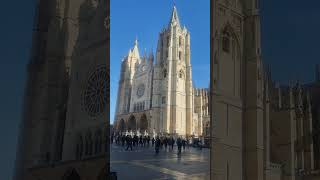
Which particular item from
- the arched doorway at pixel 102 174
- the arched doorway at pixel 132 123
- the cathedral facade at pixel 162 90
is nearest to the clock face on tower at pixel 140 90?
the cathedral facade at pixel 162 90

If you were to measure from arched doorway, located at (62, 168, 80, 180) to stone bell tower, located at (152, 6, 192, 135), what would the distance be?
1.17 m

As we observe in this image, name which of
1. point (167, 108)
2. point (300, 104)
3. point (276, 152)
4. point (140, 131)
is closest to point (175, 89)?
point (167, 108)

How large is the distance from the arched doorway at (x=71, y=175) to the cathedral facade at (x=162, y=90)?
729 mm

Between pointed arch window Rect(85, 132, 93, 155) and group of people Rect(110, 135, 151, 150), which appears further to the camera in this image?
pointed arch window Rect(85, 132, 93, 155)

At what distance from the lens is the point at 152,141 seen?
576 centimetres

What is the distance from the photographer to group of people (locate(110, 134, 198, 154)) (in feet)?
17.5

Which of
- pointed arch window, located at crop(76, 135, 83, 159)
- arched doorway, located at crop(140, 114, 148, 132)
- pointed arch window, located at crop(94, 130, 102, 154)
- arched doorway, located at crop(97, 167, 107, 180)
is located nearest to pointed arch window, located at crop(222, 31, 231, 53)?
arched doorway, located at crop(140, 114, 148, 132)

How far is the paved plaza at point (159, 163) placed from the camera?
520 cm

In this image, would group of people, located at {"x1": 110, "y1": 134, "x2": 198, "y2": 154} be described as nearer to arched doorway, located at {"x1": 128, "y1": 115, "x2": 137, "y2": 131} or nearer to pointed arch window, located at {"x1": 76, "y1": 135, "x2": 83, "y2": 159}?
arched doorway, located at {"x1": 128, "y1": 115, "x2": 137, "y2": 131}

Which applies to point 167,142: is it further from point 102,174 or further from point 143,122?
point 102,174

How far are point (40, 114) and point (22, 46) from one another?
32.0 inches

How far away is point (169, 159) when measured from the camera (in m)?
5.95

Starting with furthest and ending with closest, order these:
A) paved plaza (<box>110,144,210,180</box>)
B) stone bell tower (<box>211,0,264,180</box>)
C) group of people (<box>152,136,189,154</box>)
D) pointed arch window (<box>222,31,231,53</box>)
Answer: pointed arch window (<box>222,31,231,53</box>)
stone bell tower (<box>211,0,264,180</box>)
group of people (<box>152,136,189,154</box>)
paved plaza (<box>110,144,210,180</box>)

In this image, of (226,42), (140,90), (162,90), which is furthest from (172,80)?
(226,42)
